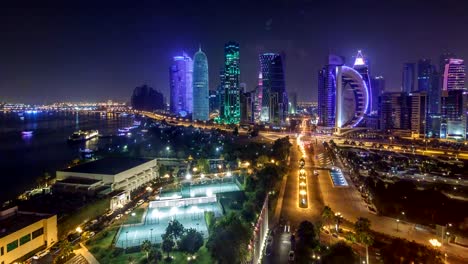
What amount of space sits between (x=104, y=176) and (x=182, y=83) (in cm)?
2824

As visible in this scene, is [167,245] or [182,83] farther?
[182,83]

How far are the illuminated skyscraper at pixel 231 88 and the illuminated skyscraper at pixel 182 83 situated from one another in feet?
19.9

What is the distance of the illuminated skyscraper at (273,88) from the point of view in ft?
101

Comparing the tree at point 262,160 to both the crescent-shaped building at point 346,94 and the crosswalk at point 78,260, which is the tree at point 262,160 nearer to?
the crosswalk at point 78,260

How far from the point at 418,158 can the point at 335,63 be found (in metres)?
11.8

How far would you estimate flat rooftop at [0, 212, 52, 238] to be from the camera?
550 centimetres

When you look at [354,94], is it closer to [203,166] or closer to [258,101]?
[258,101]

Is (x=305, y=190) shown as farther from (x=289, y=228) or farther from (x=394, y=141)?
(x=394, y=141)

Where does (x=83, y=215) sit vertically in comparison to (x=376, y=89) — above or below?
below

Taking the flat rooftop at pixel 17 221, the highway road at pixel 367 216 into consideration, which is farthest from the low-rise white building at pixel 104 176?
the highway road at pixel 367 216

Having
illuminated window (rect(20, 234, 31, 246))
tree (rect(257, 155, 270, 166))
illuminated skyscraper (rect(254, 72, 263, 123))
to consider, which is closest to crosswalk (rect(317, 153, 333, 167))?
tree (rect(257, 155, 270, 166))

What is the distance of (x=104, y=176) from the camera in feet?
29.0

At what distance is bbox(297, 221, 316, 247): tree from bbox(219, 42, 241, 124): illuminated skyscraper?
25.2 m

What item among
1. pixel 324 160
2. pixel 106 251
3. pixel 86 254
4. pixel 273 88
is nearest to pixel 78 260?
pixel 86 254
